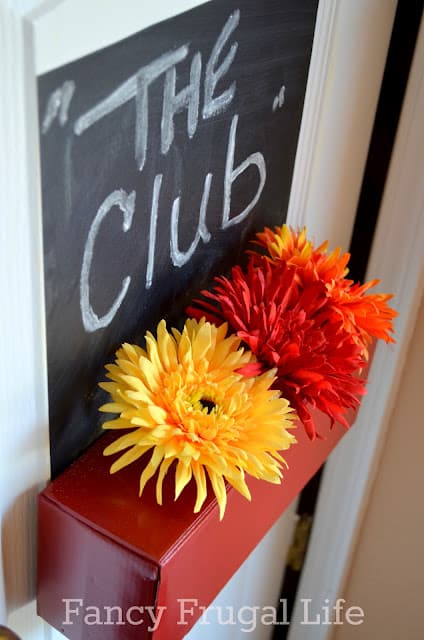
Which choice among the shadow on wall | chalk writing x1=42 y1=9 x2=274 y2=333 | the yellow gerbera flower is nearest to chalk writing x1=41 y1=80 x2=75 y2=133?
chalk writing x1=42 y1=9 x2=274 y2=333

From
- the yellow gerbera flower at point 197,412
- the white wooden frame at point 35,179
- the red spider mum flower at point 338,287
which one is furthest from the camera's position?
the red spider mum flower at point 338,287

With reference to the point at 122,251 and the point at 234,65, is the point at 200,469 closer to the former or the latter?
the point at 122,251

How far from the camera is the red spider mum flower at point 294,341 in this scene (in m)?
0.56

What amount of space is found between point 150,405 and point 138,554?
4.3 inches

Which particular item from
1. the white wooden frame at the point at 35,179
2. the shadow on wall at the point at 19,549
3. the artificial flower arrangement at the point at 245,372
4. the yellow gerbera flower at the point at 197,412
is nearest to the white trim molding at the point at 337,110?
the white wooden frame at the point at 35,179

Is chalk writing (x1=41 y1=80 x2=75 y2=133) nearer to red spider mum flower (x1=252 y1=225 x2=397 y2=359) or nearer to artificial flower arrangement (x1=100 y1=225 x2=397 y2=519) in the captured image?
artificial flower arrangement (x1=100 y1=225 x2=397 y2=519)

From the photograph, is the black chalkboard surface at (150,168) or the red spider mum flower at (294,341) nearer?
the black chalkboard surface at (150,168)

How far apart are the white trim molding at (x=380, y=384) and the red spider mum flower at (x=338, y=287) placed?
0.91 ft

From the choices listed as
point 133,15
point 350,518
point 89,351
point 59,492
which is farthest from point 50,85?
point 350,518

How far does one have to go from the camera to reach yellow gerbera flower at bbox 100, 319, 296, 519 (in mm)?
485

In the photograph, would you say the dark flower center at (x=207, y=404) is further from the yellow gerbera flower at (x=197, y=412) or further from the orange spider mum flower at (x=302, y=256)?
the orange spider mum flower at (x=302, y=256)

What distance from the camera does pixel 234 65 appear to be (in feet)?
1.76

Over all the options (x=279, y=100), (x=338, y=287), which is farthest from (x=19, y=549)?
(x=279, y=100)

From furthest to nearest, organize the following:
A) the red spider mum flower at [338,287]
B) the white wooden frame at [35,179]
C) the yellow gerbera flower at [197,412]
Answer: the red spider mum flower at [338,287]
the yellow gerbera flower at [197,412]
the white wooden frame at [35,179]
